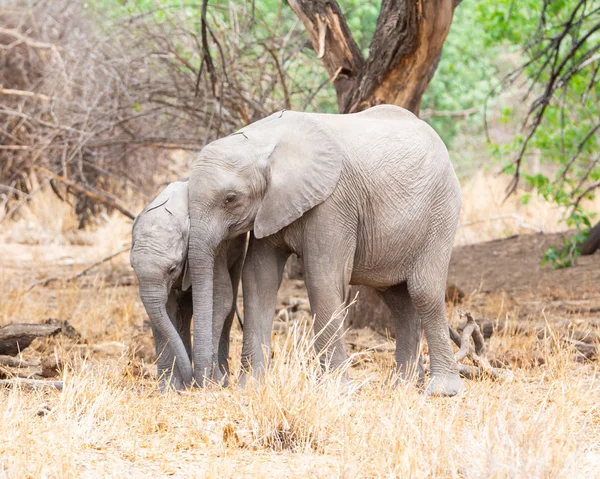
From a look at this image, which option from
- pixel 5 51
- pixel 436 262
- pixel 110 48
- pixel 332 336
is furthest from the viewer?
pixel 5 51

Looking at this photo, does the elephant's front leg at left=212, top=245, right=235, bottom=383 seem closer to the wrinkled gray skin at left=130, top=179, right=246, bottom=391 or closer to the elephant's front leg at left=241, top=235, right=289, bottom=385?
the wrinkled gray skin at left=130, top=179, right=246, bottom=391

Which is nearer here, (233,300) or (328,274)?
(328,274)

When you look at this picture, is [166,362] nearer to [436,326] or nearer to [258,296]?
[258,296]

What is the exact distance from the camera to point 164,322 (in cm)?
517

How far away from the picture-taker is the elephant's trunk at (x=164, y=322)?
5.14 m

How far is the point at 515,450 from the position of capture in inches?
137

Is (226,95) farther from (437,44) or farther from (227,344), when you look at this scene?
(227,344)

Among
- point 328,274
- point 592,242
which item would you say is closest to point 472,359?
point 328,274

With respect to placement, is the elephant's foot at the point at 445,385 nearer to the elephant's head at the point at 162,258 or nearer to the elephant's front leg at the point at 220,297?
the elephant's front leg at the point at 220,297

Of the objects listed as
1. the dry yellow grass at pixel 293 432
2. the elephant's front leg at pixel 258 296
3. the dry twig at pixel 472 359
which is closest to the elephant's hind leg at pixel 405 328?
the dry twig at pixel 472 359

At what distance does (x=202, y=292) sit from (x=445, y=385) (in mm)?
1567

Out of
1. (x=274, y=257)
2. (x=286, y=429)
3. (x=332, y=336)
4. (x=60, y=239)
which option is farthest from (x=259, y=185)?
(x=60, y=239)

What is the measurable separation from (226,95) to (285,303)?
91.3 inches

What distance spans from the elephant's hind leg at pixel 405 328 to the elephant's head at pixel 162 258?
1.38 meters
